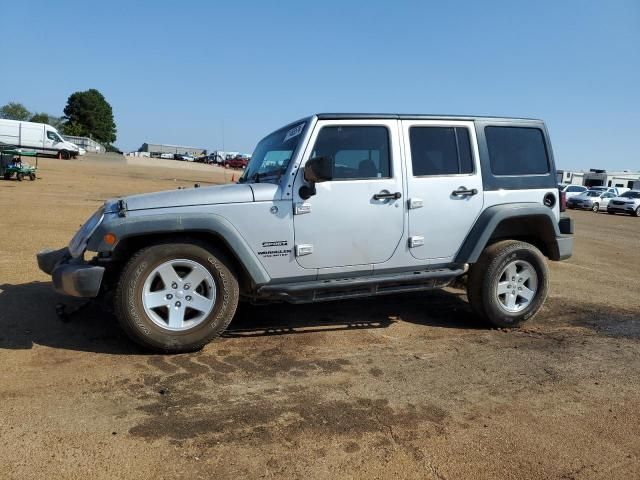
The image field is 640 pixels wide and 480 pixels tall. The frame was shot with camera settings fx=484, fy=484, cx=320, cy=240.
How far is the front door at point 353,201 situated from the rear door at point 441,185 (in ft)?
0.56

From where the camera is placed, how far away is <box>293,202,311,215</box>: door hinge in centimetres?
405

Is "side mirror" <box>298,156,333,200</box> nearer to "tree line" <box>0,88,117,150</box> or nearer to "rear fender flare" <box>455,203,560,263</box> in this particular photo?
"rear fender flare" <box>455,203,560,263</box>

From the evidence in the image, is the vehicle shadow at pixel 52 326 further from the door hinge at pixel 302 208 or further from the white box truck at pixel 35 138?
the white box truck at pixel 35 138

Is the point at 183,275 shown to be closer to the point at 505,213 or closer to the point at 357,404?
the point at 357,404

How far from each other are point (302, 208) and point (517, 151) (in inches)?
95.7

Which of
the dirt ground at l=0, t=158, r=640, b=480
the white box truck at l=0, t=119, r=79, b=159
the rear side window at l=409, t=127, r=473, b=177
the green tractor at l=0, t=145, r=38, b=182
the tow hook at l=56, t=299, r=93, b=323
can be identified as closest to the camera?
the dirt ground at l=0, t=158, r=640, b=480

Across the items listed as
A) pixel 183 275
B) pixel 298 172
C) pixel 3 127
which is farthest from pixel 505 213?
pixel 3 127

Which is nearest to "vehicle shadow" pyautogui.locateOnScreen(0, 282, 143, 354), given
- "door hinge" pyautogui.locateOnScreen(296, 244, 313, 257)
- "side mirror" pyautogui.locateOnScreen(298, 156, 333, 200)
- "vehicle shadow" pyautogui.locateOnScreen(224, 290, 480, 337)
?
"vehicle shadow" pyautogui.locateOnScreen(224, 290, 480, 337)

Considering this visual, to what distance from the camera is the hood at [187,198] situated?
151 inches

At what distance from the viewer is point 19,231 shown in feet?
27.8

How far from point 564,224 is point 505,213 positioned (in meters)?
0.92

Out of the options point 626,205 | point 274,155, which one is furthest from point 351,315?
point 626,205

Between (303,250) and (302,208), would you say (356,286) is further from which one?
(302,208)

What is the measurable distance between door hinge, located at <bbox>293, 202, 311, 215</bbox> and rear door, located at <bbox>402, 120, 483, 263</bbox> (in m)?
0.97
